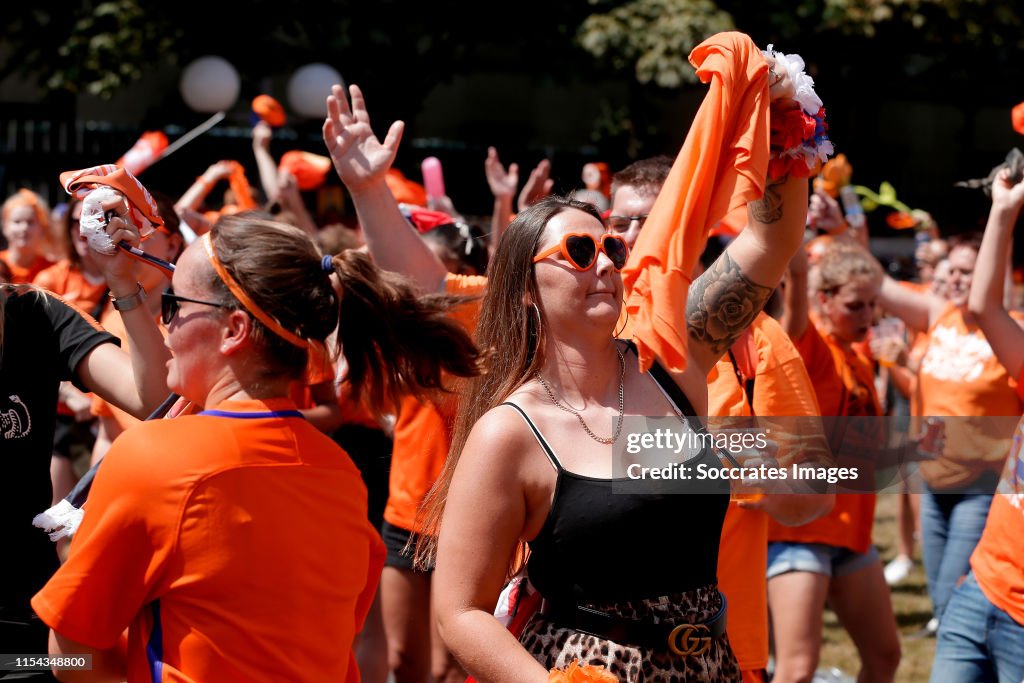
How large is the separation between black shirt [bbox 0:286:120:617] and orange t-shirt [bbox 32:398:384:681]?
2.17 ft

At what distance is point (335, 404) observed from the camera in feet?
14.7

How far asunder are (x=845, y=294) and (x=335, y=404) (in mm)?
2359

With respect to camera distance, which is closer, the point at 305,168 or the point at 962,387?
the point at 962,387

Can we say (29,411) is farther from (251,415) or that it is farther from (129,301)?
(251,415)

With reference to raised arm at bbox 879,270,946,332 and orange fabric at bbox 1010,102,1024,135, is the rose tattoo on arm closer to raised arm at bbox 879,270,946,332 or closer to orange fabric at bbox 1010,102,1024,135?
orange fabric at bbox 1010,102,1024,135

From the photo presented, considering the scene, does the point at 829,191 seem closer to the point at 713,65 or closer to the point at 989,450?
the point at 989,450

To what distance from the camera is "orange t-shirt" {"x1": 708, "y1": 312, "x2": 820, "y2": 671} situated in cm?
350

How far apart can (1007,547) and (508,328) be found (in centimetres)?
156

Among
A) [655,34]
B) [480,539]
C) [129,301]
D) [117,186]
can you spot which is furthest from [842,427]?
[655,34]

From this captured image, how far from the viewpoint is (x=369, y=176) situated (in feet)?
11.9

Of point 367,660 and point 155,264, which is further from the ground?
point 155,264

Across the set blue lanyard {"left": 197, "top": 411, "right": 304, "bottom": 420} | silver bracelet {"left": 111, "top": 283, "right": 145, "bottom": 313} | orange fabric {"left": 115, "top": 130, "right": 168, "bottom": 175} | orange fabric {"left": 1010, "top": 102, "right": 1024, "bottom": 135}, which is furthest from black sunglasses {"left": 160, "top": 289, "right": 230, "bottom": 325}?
orange fabric {"left": 115, "top": 130, "right": 168, "bottom": 175}

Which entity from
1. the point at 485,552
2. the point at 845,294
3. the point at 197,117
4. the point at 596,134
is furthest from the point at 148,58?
the point at 485,552

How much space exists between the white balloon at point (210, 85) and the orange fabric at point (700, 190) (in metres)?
12.2
